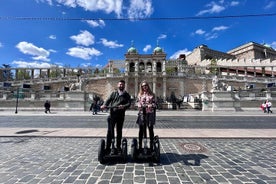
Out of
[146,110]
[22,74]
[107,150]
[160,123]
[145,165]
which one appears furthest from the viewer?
[22,74]

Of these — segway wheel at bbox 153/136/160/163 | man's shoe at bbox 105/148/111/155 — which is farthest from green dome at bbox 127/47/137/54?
segway wheel at bbox 153/136/160/163

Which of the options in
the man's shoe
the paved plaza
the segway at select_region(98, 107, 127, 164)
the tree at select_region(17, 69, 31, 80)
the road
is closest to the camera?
the paved plaza

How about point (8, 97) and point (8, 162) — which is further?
point (8, 97)

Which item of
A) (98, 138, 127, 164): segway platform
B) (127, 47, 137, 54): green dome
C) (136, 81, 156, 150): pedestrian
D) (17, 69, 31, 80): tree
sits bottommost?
(98, 138, 127, 164): segway platform

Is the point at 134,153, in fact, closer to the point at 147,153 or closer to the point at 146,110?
the point at 147,153

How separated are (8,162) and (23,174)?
1.19 meters

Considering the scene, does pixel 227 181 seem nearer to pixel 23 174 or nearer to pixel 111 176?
pixel 111 176

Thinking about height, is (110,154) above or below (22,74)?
below

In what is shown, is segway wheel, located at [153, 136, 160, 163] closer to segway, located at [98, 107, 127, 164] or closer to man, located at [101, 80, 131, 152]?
segway, located at [98, 107, 127, 164]

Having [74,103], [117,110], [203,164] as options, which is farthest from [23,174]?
[74,103]

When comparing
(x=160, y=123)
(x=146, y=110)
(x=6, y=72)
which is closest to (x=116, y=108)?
(x=146, y=110)

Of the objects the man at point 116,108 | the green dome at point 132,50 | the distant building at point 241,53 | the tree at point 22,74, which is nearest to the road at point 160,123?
the man at point 116,108

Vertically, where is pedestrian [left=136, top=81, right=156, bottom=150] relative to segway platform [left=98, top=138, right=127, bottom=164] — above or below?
above

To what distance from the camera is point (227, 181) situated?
11.7ft
